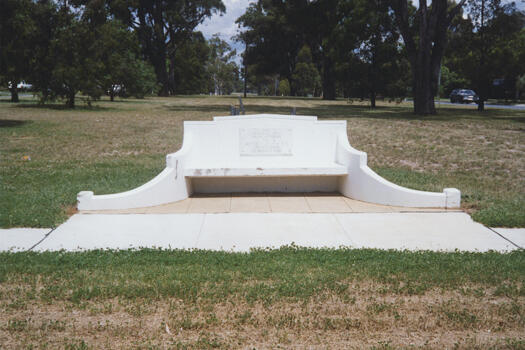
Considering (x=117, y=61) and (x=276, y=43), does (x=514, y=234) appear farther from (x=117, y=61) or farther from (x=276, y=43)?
(x=276, y=43)

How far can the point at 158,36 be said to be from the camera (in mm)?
51562

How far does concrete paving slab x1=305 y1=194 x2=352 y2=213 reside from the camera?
6453mm

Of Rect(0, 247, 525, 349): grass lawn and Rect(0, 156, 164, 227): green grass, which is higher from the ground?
Rect(0, 156, 164, 227): green grass

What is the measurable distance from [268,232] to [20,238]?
2697 millimetres

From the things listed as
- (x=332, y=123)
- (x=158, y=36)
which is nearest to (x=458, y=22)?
(x=332, y=123)

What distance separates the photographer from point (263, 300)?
3609 mm

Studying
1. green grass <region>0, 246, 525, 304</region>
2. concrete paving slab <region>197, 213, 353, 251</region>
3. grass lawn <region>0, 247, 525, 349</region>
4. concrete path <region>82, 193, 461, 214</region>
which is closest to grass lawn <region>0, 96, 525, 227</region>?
concrete path <region>82, 193, 461, 214</region>

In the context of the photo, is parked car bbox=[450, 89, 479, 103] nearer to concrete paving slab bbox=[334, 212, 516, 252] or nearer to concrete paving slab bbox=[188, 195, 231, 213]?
concrete paving slab bbox=[334, 212, 516, 252]

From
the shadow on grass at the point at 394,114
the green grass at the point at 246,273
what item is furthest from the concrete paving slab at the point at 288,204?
the shadow on grass at the point at 394,114

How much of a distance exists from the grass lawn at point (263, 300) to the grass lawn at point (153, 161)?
175 cm

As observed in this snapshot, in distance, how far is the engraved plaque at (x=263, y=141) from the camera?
750 cm

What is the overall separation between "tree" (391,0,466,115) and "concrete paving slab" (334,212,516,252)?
58.7ft

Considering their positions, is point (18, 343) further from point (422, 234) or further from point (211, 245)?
point (422, 234)

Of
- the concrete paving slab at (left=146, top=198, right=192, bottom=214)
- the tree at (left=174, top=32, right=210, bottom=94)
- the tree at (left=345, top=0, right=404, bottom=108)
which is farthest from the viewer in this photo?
the tree at (left=174, top=32, right=210, bottom=94)
